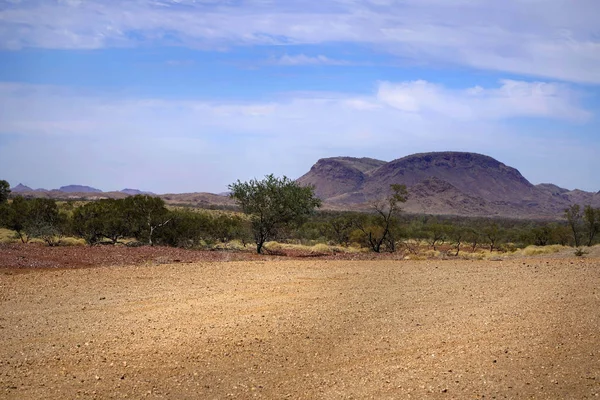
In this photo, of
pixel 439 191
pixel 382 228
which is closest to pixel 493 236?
pixel 382 228

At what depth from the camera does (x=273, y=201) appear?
27594 millimetres

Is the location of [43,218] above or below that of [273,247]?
above

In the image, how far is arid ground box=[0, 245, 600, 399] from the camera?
23.1 feet

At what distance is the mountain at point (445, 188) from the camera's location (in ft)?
511

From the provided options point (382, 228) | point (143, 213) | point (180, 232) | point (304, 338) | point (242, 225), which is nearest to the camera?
point (304, 338)

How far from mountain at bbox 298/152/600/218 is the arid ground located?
450 feet

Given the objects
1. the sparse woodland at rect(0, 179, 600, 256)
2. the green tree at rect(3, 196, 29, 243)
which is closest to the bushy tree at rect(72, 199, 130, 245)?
the sparse woodland at rect(0, 179, 600, 256)

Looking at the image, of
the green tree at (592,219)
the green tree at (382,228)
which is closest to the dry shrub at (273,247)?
the green tree at (382,228)

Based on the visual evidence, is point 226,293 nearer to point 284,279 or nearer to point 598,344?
point 284,279

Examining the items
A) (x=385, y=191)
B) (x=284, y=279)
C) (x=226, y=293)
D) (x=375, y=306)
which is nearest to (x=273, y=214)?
(x=284, y=279)

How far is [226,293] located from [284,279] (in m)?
2.58

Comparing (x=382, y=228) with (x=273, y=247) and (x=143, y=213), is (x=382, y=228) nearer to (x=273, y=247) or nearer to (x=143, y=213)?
(x=273, y=247)

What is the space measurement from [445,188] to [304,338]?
160329 mm

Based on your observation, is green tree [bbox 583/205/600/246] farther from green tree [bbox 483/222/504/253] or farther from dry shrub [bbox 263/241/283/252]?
dry shrub [bbox 263/241/283/252]
